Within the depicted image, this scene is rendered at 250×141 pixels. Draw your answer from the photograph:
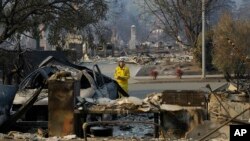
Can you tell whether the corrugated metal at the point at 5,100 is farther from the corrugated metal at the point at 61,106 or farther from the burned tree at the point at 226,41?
the burned tree at the point at 226,41

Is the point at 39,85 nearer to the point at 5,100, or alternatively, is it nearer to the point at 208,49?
the point at 5,100

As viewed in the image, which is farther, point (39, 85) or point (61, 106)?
point (39, 85)

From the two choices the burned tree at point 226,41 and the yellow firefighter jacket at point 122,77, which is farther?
the burned tree at point 226,41

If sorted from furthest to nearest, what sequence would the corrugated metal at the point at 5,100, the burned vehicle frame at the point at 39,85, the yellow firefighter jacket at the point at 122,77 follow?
the yellow firefighter jacket at the point at 122,77
the burned vehicle frame at the point at 39,85
the corrugated metal at the point at 5,100

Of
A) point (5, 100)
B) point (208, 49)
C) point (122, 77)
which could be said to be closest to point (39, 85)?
point (5, 100)

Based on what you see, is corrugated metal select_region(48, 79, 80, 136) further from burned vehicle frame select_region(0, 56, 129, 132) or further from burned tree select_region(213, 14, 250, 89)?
burned tree select_region(213, 14, 250, 89)

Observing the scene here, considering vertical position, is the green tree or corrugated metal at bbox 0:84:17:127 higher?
the green tree

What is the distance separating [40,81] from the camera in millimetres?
14859

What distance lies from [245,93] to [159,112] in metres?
3.25

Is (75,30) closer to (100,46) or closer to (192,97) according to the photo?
(100,46)

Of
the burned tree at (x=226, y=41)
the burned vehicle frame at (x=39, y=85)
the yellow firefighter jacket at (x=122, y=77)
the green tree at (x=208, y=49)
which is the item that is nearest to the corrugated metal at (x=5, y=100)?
the burned vehicle frame at (x=39, y=85)

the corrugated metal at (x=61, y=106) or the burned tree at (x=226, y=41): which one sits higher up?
the burned tree at (x=226, y=41)

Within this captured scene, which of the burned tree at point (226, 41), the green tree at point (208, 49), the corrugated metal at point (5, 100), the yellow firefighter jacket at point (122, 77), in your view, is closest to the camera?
the corrugated metal at point (5, 100)

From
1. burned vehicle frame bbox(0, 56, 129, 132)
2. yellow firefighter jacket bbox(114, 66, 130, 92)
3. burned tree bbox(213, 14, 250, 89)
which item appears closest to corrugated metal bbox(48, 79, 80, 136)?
burned vehicle frame bbox(0, 56, 129, 132)
